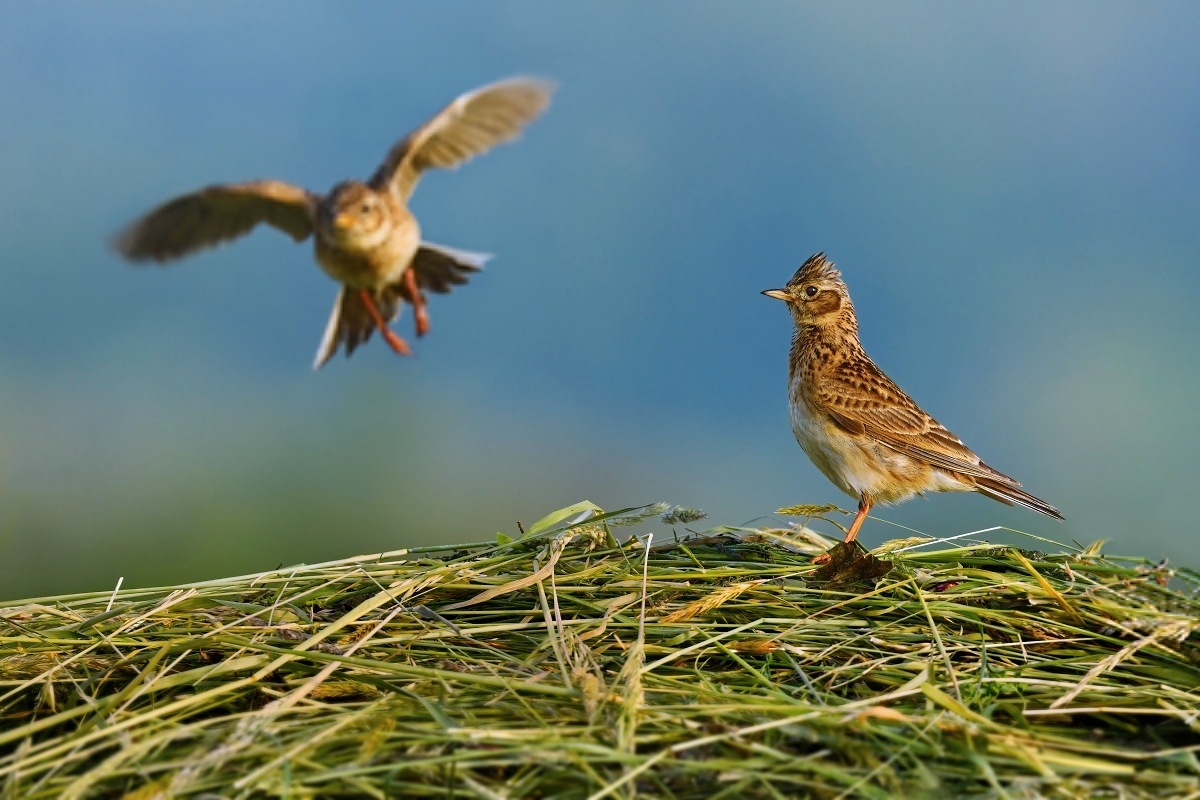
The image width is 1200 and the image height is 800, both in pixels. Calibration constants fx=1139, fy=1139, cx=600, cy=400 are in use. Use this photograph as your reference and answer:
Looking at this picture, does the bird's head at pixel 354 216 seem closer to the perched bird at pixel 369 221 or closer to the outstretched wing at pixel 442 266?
the perched bird at pixel 369 221

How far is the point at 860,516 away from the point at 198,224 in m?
3.02

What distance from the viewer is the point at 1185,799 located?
279cm

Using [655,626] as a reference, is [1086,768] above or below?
below

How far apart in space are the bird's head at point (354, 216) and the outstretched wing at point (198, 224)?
19.1 inches

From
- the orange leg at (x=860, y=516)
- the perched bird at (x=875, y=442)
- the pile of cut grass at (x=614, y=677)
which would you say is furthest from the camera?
the perched bird at (x=875, y=442)

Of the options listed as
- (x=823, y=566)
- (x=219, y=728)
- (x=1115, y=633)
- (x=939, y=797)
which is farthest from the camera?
(x=823, y=566)

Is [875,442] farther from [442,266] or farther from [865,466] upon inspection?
[442,266]

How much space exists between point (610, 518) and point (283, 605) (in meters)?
1.20

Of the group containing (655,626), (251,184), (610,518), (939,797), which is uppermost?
(251,184)

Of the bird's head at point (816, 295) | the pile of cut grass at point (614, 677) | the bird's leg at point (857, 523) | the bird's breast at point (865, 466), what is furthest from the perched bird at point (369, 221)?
the bird's head at point (816, 295)

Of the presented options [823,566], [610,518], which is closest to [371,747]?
[610,518]

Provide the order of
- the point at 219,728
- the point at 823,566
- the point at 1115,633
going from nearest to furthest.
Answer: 1. the point at 219,728
2. the point at 1115,633
3. the point at 823,566

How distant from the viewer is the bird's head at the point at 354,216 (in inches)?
136

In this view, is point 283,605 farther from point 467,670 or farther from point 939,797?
point 939,797
